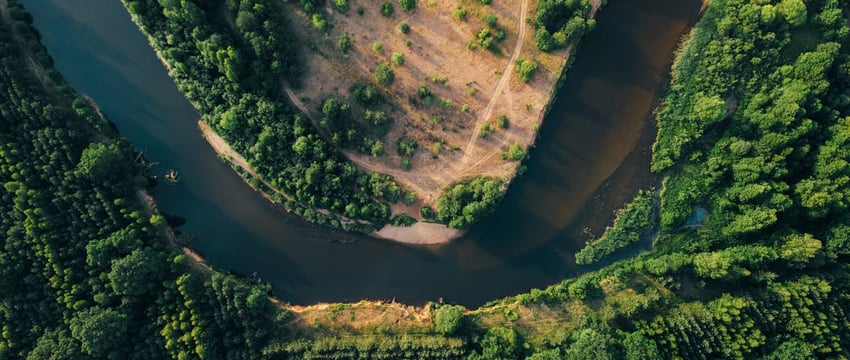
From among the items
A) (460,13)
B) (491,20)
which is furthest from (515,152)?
(460,13)

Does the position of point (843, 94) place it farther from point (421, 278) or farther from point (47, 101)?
point (47, 101)

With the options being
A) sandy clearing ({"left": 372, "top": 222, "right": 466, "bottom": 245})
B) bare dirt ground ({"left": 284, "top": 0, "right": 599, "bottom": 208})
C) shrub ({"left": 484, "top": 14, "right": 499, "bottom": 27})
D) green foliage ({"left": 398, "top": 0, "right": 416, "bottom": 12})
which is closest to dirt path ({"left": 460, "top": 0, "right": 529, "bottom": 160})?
bare dirt ground ({"left": 284, "top": 0, "right": 599, "bottom": 208})

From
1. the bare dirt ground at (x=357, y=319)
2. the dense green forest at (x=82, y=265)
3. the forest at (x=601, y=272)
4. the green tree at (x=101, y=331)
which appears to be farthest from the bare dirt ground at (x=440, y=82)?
the green tree at (x=101, y=331)

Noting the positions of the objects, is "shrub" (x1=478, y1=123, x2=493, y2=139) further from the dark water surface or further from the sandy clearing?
the sandy clearing

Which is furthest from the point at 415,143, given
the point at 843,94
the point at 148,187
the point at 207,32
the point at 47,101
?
the point at 843,94

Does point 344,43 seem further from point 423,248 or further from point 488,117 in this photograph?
point 423,248
